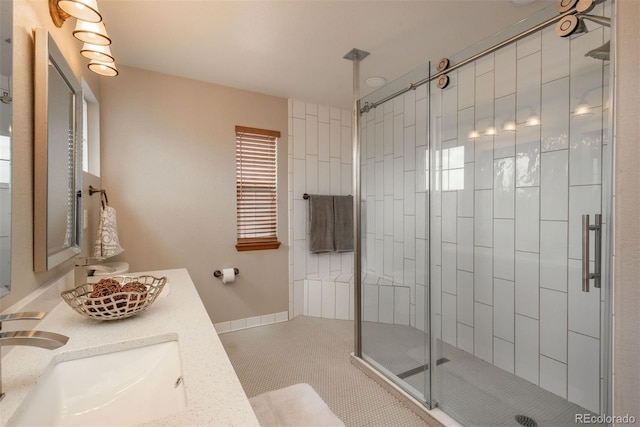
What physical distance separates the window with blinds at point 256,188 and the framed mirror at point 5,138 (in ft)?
6.71

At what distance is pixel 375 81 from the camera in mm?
2691

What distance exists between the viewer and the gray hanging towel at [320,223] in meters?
3.23

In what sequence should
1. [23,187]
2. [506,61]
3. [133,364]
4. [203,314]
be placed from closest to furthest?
[133,364]
[23,187]
[203,314]
[506,61]

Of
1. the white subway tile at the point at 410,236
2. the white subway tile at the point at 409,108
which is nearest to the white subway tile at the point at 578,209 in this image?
the white subway tile at the point at 410,236

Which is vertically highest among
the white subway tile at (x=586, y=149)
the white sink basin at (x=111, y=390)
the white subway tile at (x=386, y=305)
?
the white subway tile at (x=586, y=149)

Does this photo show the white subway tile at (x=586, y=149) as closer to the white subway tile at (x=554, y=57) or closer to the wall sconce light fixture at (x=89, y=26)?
the white subway tile at (x=554, y=57)

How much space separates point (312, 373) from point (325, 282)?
117cm

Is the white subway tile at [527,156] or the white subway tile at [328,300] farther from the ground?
the white subway tile at [527,156]

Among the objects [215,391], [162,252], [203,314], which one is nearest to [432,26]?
[203,314]

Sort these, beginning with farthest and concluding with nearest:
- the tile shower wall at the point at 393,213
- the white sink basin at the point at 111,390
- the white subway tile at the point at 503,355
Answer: the tile shower wall at the point at 393,213 → the white subway tile at the point at 503,355 → the white sink basin at the point at 111,390

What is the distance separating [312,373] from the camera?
2152 mm

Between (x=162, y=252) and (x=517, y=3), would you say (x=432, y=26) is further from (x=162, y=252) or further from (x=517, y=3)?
(x=162, y=252)

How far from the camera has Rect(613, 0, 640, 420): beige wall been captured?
96 cm

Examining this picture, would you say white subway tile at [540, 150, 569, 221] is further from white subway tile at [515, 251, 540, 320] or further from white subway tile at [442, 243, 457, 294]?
white subway tile at [442, 243, 457, 294]
